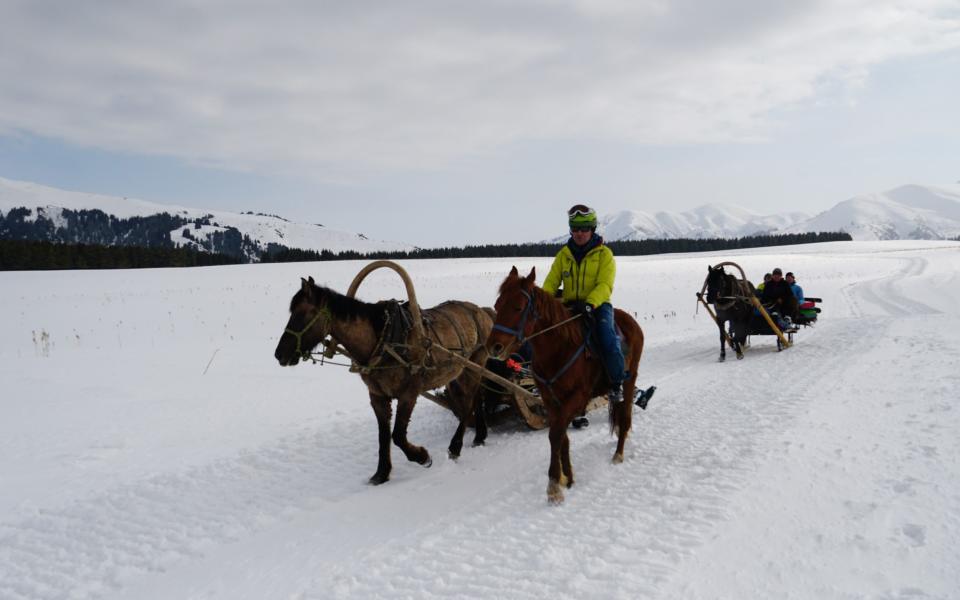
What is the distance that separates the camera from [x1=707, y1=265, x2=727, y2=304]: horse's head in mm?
13125

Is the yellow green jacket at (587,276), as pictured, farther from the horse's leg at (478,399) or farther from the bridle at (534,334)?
the horse's leg at (478,399)

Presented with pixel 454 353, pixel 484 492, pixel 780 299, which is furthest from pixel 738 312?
pixel 484 492

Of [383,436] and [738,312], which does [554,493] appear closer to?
[383,436]

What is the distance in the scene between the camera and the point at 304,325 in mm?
5602

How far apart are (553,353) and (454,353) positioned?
1.25 metres

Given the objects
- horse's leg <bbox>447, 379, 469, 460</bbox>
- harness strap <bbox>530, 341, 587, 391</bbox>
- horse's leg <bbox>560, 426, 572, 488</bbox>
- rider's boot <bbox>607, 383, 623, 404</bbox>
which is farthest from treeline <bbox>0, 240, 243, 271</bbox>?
rider's boot <bbox>607, 383, 623, 404</bbox>

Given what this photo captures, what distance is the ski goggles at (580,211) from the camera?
5941mm

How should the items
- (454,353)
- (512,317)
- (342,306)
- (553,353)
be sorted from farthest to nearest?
1. (454,353)
2. (342,306)
3. (553,353)
4. (512,317)

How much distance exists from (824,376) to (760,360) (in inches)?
104

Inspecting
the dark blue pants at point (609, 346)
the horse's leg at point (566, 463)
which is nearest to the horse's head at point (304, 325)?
the horse's leg at point (566, 463)

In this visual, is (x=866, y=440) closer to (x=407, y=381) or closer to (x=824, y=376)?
(x=824, y=376)

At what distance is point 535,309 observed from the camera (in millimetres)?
5176

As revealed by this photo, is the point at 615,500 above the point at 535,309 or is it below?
below

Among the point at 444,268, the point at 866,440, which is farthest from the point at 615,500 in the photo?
the point at 444,268
